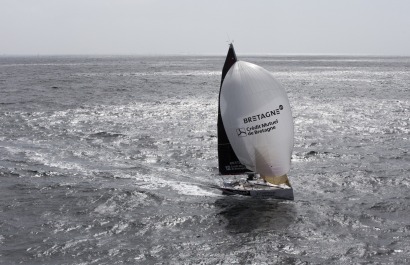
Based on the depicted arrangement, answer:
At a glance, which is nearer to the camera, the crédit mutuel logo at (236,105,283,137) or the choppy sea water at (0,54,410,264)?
the choppy sea water at (0,54,410,264)

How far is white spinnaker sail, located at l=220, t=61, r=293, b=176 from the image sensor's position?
26.0m

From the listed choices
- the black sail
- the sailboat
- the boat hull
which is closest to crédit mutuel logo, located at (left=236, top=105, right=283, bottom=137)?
the sailboat

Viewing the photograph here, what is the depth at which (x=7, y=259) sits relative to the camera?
19297mm

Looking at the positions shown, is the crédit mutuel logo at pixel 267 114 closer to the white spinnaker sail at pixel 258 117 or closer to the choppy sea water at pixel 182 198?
the white spinnaker sail at pixel 258 117

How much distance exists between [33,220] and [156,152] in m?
15.1

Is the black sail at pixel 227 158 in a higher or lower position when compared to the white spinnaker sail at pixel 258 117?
lower

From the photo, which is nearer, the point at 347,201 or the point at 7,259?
the point at 7,259

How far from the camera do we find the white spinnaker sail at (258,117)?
2598 cm

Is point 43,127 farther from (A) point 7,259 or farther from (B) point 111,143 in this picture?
(A) point 7,259

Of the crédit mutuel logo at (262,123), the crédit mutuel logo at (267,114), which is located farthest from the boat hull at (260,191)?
the crédit mutuel logo at (267,114)

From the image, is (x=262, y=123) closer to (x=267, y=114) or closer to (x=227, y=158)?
(x=267, y=114)

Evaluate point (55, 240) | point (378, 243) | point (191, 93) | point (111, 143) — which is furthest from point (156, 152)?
point (191, 93)

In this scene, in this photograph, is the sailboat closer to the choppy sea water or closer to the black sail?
the black sail

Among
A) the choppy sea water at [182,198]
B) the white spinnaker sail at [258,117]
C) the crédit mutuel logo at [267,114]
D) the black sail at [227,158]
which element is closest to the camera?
the choppy sea water at [182,198]
